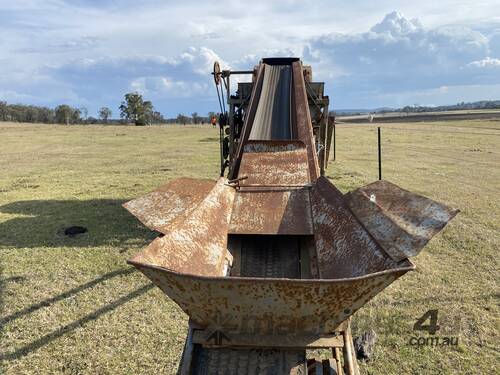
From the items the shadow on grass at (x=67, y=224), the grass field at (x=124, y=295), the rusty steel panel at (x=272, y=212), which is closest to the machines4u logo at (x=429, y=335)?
the grass field at (x=124, y=295)

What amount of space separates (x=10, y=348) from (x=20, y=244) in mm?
3227

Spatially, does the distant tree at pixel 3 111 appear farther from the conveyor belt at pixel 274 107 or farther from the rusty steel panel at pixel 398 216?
the rusty steel panel at pixel 398 216

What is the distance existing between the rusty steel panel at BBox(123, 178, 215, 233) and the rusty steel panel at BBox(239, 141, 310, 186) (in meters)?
0.53

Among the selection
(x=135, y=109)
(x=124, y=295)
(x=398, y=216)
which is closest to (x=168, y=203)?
(x=398, y=216)

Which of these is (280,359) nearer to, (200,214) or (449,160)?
(200,214)

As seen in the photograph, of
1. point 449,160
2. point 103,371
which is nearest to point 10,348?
point 103,371

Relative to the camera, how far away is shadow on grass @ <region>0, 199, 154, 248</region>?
723 centimetres

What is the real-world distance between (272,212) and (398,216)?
97 centimetres

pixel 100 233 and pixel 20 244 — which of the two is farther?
pixel 100 233

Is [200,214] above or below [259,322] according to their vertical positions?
above

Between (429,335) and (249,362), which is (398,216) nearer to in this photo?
(249,362)

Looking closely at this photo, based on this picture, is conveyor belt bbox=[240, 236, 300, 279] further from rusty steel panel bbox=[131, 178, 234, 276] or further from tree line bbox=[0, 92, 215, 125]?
tree line bbox=[0, 92, 215, 125]

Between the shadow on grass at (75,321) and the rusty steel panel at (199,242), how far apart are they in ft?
8.31

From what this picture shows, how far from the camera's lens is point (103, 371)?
3.98 m
